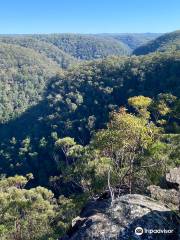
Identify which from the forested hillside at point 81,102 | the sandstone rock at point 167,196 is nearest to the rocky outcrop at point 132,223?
the sandstone rock at point 167,196

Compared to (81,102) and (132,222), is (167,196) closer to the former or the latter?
(132,222)

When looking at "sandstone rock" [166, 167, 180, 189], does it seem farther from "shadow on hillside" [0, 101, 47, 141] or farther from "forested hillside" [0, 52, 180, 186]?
"shadow on hillside" [0, 101, 47, 141]

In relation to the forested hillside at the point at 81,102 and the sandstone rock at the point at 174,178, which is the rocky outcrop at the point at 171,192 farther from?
the forested hillside at the point at 81,102

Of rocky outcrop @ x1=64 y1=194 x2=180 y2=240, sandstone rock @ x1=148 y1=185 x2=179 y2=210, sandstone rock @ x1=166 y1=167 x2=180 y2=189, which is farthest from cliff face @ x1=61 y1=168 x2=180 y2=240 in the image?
sandstone rock @ x1=166 y1=167 x2=180 y2=189

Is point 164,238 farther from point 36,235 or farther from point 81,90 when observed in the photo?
point 81,90

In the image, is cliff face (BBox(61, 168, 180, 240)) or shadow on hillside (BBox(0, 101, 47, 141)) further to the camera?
shadow on hillside (BBox(0, 101, 47, 141))

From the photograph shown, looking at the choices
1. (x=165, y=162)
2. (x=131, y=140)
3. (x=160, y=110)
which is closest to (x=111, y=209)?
(x=131, y=140)
